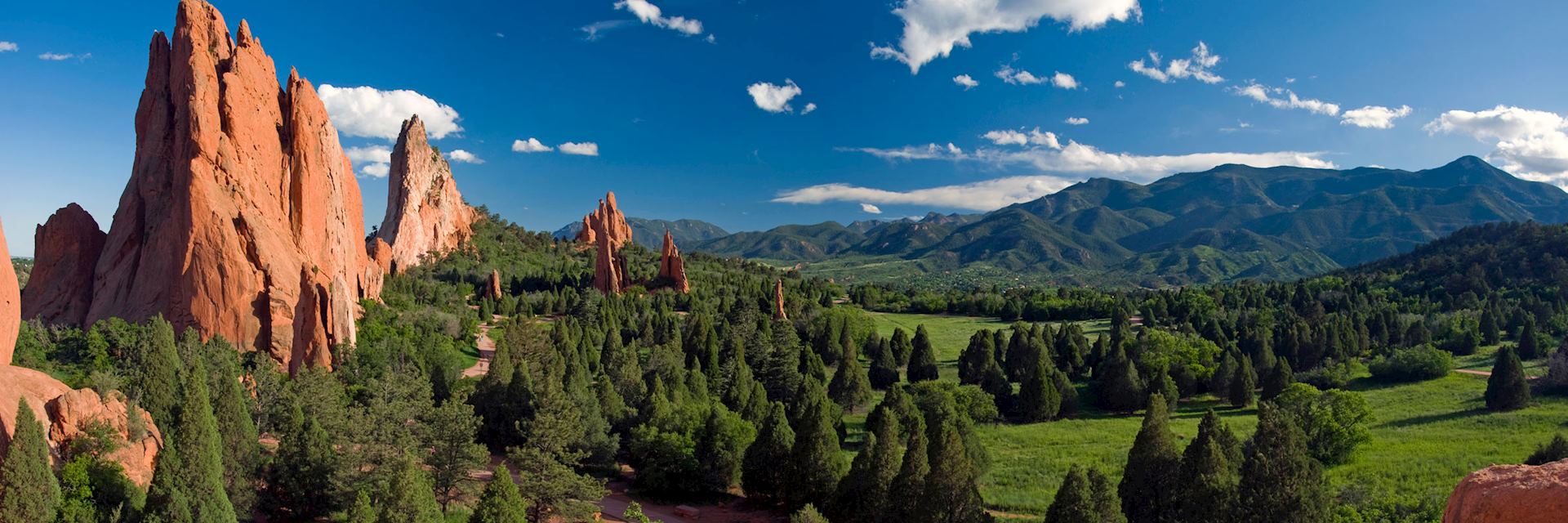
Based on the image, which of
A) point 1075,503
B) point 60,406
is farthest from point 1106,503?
point 60,406

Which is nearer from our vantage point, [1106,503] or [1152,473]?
[1106,503]

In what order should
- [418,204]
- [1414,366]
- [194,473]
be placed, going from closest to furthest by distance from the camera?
[194,473] → [1414,366] → [418,204]

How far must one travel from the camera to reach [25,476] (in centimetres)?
1905

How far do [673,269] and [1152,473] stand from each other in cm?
9385

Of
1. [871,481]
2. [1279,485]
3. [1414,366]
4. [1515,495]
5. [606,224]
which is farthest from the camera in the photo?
[606,224]

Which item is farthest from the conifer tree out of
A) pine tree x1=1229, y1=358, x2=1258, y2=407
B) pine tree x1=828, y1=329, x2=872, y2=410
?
pine tree x1=1229, y1=358, x2=1258, y2=407

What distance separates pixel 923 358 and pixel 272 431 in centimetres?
5210

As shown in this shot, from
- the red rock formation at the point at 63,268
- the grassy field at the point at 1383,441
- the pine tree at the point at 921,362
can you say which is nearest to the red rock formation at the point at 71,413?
the grassy field at the point at 1383,441

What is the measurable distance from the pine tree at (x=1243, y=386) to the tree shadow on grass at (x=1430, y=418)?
9.70 metres

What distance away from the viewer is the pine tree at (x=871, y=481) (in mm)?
29672

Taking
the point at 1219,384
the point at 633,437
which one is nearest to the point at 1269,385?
the point at 1219,384

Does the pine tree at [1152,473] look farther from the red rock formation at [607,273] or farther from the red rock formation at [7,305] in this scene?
the red rock formation at [607,273]

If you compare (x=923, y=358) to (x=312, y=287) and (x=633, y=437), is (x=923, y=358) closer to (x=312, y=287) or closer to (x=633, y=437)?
(x=633, y=437)

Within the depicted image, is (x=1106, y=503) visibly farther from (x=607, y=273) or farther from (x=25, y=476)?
(x=607, y=273)
